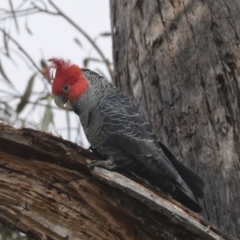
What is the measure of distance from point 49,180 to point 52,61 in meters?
0.98

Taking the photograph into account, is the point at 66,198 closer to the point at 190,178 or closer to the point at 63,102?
the point at 190,178

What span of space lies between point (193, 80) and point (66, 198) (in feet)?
2.89

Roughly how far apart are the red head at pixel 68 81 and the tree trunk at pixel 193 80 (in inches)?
8.3

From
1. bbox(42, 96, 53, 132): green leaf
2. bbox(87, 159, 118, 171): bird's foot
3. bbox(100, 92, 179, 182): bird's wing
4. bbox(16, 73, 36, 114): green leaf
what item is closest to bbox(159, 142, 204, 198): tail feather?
bbox(100, 92, 179, 182): bird's wing

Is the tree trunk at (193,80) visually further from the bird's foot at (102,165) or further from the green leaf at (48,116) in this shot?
the green leaf at (48,116)

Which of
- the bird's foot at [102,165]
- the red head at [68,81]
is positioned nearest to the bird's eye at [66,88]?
the red head at [68,81]

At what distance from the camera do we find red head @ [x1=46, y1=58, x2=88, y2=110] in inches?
122

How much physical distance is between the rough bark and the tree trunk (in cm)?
46

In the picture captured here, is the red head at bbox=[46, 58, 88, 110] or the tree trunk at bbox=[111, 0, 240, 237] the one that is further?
the red head at bbox=[46, 58, 88, 110]

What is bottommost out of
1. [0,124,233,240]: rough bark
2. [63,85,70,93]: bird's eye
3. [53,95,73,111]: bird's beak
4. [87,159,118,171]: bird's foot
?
[0,124,233,240]: rough bark

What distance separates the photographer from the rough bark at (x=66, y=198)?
6.97ft

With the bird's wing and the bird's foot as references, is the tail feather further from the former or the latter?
the bird's foot

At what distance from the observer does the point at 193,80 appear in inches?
109

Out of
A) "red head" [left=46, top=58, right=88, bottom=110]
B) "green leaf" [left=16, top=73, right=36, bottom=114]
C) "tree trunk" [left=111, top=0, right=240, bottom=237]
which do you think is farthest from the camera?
"green leaf" [left=16, top=73, right=36, bottom=114]
